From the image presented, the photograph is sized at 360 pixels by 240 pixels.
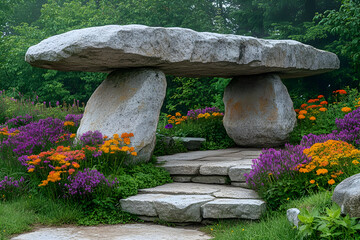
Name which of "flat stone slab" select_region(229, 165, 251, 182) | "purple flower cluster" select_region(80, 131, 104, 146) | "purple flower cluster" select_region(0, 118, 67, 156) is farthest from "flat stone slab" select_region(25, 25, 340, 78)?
"flat stone slab" select_region(229, 165, 251, 182)

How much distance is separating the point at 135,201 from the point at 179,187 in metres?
0.87

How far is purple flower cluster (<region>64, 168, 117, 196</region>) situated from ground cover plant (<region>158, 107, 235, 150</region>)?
143 inches

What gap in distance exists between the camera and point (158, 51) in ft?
19.5

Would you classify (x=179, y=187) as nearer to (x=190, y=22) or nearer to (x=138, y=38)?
(x=138, y=38)

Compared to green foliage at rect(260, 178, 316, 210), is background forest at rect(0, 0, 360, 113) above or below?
above

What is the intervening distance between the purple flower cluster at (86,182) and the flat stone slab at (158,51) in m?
1.62

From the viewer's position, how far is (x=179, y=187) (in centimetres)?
593

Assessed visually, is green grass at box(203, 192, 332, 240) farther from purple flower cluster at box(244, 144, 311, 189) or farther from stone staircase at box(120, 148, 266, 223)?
purple flower cluster at box(244, 144, 311, 189)

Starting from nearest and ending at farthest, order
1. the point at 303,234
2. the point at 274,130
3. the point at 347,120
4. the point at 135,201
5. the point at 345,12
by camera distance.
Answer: the point at 303,234, the point at 135,201, the point at 347,120, the point at 274,130, the point at 345,12

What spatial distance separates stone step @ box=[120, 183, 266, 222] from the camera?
4844 mm

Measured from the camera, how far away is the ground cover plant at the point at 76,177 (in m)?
5.28

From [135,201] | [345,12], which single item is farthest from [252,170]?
[345,12]

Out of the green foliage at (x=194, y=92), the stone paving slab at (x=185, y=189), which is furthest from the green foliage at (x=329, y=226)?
the green foliage at (x=194, y=92)

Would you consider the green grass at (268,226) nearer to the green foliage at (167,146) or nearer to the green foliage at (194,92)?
the green foliage at (167,146)
